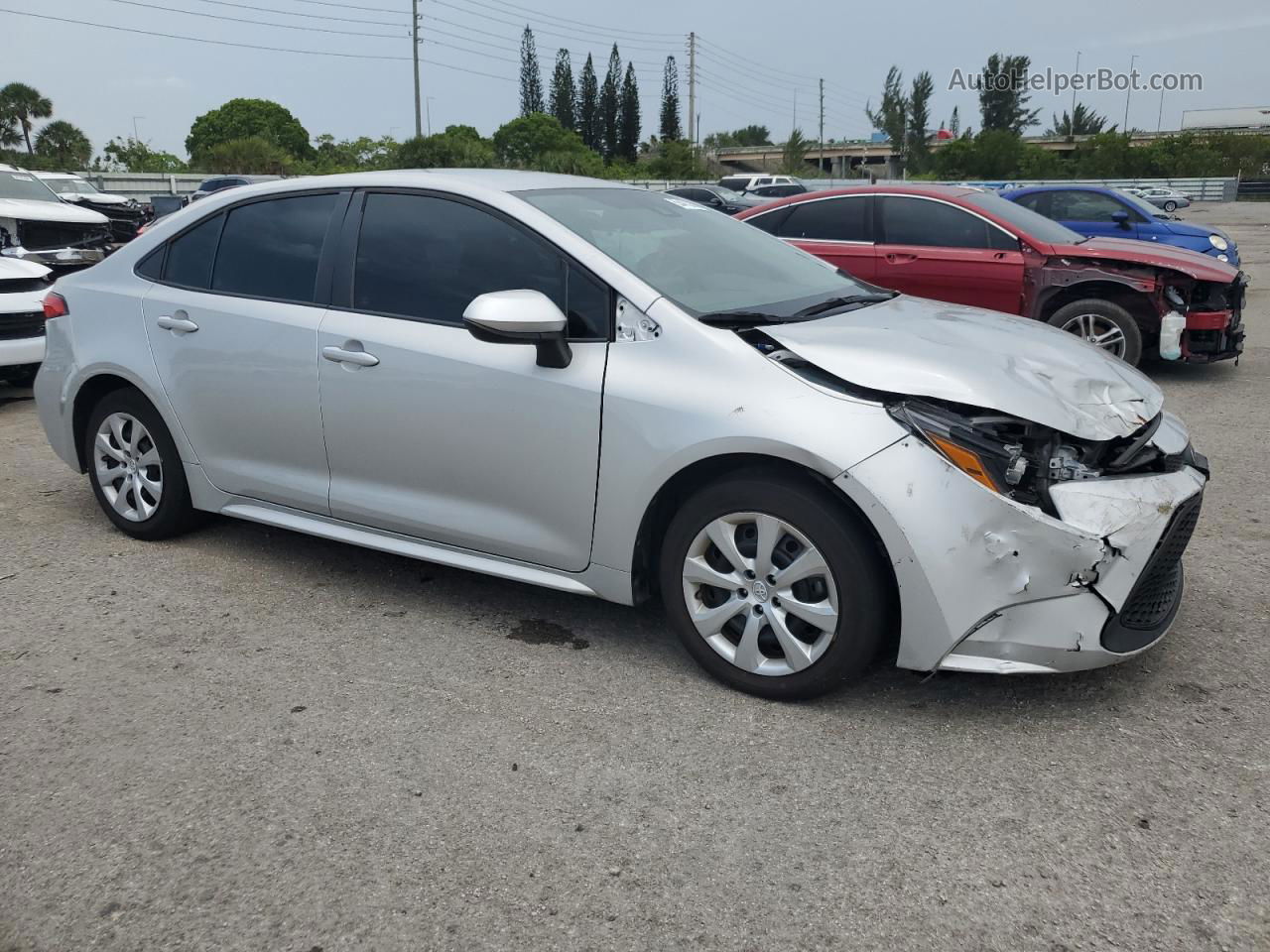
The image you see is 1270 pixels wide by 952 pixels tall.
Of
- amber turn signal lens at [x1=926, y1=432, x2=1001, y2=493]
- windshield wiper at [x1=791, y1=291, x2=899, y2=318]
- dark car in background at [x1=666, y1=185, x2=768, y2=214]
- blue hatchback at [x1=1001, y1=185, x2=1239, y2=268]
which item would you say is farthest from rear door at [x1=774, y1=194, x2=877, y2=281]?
dark car in background at [x1=666, y1=185, x2=768, y2=214]

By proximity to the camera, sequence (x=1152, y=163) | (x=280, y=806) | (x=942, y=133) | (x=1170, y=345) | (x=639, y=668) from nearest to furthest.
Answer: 1. (x=280, y=806)
2. (x=639, y=668)
3. (x=1170, y=345)
4. (x=1152, y=163)
5. (x=942, y=133)

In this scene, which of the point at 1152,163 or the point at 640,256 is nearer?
the point at 640,256

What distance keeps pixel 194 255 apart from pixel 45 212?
772 cm

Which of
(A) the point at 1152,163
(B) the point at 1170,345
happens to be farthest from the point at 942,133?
(B) the point at 1170,345

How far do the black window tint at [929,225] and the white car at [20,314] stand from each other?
6813 millimetres

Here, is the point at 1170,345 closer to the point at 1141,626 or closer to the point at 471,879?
the point at 1141,626

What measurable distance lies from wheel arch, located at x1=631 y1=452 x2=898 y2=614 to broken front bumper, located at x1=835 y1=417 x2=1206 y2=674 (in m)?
0.08

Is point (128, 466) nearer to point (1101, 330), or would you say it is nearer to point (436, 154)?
point (1101, 330)

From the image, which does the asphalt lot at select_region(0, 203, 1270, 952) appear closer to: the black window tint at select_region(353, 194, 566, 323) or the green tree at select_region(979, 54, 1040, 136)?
the black window tint at select_region(353, 194, 566, 323)

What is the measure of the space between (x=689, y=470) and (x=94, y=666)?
7.10ft

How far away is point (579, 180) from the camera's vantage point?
455cm

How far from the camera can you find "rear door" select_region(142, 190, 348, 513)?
426 cm

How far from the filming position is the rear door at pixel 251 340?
4258 millimetres

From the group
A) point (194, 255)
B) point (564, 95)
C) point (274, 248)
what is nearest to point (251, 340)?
point (274, 248)
